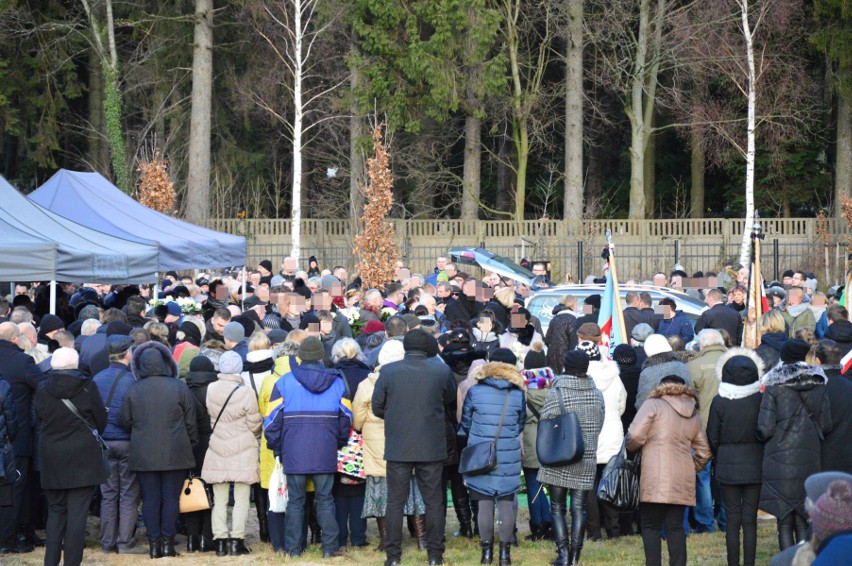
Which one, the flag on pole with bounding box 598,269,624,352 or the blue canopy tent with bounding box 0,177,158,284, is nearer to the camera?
the flag on pole with bounding box 598,269,624,352

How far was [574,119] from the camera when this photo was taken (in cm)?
3688

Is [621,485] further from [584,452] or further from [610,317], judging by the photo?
[610,317]

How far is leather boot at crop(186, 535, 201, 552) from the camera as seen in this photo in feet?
32.8

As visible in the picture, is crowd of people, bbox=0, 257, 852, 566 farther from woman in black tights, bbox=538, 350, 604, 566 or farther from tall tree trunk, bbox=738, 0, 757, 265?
tall tree trunk, bbox=738, 0, 757, 265

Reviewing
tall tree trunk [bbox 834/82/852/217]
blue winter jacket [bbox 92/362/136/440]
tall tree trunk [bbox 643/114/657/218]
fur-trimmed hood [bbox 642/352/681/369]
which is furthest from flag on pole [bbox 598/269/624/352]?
tall tree trunk [bbox 643/114/657/218]

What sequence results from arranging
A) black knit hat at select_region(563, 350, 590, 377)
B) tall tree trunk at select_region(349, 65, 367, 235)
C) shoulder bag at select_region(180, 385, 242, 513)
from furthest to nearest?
tall tree trunk at select_region(349, 65, 367, 235) → shoulder bag at select_region(180, 385, 242, 513) → black knit hat at select_region(563, 350, 590, 377)

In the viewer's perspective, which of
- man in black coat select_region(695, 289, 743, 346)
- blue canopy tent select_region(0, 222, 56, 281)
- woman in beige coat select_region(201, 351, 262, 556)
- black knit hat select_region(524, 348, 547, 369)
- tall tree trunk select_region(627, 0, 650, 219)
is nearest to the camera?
woman in beige coat select_region(201, 351, 262, 556)

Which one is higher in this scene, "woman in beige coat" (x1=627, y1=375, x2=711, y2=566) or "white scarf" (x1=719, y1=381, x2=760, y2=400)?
"white scarf" (x1=719, y1=381, x2=760, y2=400)

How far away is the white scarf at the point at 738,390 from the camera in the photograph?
27.6ft

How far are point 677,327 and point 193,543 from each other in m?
6.67

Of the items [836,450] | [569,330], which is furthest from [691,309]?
[836,450]

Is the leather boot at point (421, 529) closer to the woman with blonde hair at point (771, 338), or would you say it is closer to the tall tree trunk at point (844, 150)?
the woman with blonde hair at point (771, 338)

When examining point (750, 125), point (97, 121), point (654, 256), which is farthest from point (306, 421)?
point (97, 121)

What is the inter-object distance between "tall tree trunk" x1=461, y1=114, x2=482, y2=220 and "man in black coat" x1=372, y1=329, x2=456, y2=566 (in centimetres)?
2884
